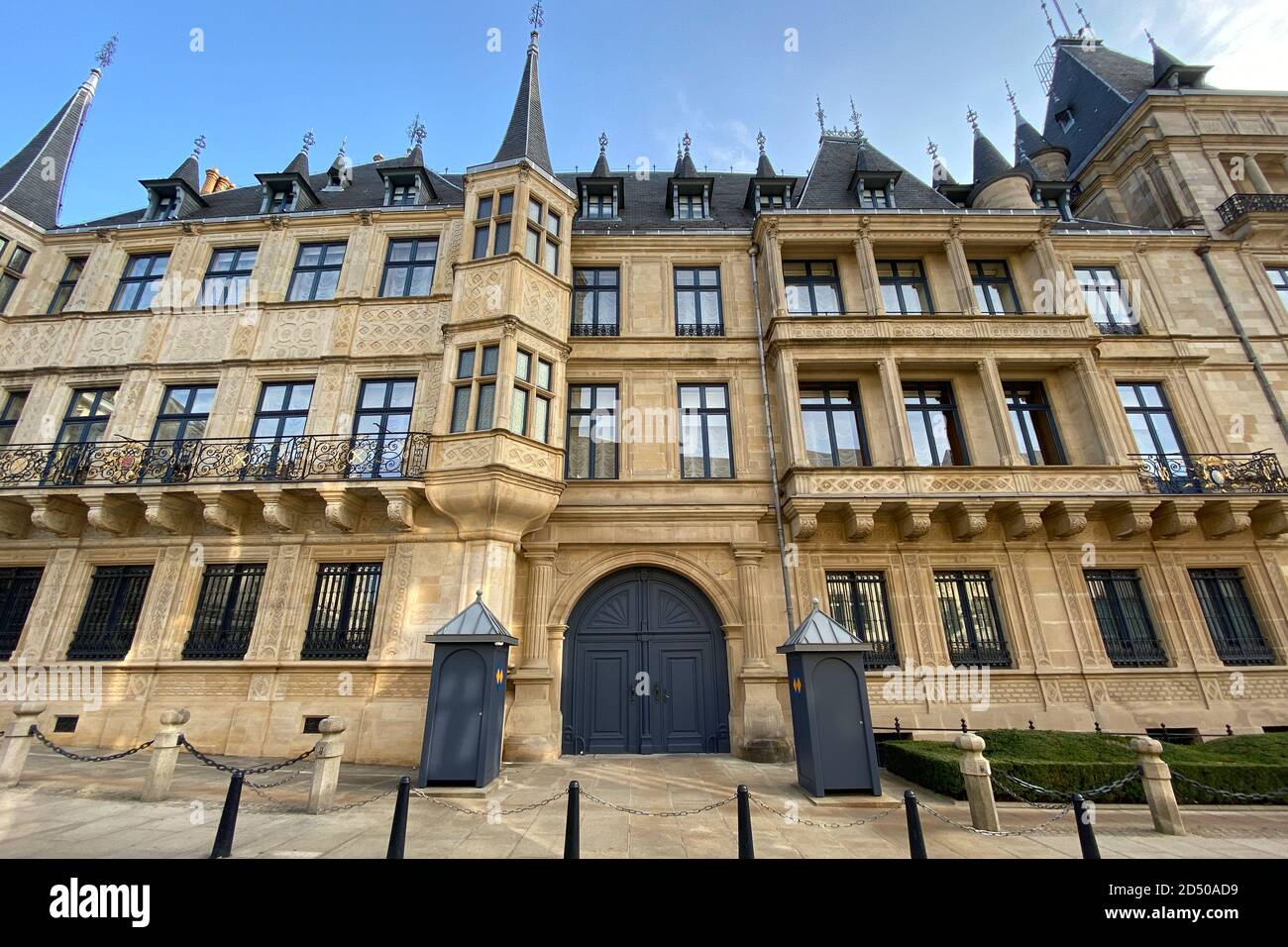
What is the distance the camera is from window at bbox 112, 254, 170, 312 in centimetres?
1443

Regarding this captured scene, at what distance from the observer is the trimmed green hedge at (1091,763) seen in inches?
293

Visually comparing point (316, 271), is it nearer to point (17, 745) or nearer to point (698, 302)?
point (698, 302)

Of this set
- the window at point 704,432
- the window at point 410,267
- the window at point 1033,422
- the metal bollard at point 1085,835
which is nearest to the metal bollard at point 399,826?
the metal bollard at point 1085,835

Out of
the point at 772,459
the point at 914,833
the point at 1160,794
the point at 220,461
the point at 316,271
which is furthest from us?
the point at 316,271

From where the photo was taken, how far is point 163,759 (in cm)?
730

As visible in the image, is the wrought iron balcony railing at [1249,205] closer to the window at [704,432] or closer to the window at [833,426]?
the window at [833,426]

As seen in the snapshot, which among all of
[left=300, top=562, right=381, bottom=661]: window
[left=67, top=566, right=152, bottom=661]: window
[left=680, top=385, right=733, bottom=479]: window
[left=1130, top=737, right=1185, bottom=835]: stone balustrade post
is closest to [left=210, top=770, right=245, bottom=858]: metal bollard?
[left=300, top=562, right=381, bottom=661]: window

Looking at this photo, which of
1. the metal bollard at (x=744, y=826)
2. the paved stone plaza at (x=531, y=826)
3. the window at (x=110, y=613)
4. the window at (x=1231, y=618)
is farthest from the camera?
the window at (x=1231, y=618)

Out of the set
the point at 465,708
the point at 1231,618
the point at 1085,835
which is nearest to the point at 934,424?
the point at 1231,618

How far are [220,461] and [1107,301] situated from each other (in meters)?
24.3

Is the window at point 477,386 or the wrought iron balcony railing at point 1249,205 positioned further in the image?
the wrought iron balcony railing at point 1249,205

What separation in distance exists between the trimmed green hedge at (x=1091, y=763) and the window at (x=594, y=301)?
A: 11.9 m

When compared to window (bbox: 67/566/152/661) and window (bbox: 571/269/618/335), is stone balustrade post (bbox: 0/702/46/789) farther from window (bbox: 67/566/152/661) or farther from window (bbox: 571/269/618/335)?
window (bbox: 571/269/618/335)
